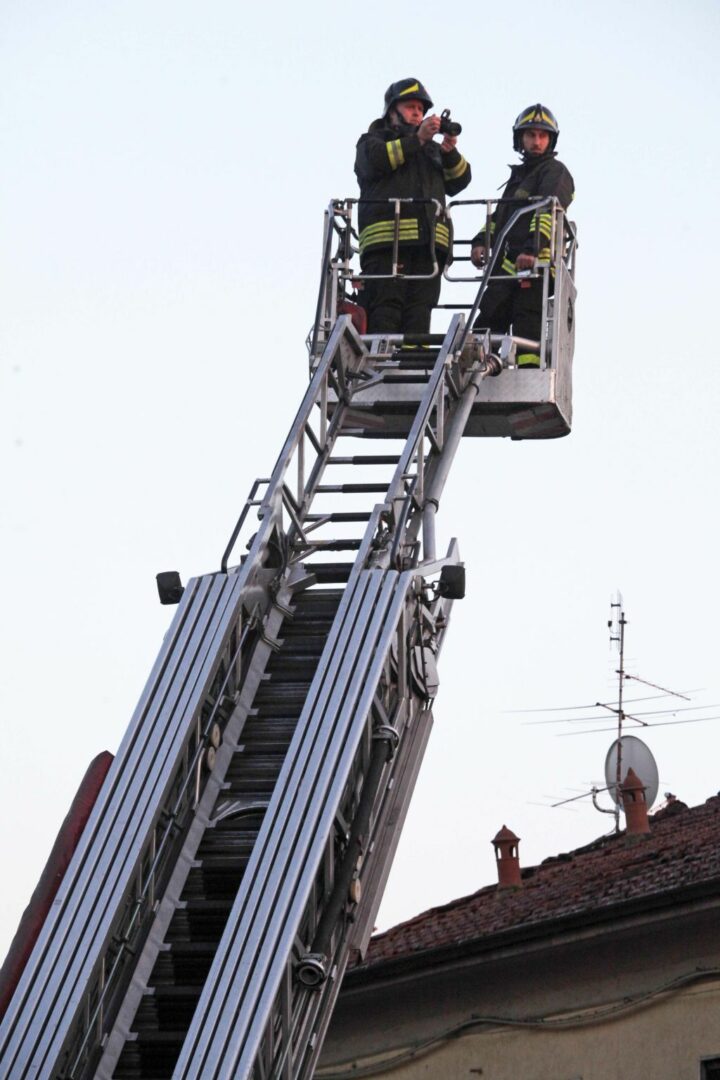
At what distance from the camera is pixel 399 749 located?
10016 millimetres

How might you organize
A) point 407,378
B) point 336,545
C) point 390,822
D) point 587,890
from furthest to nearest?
point 587,890 → point 407,378 → point 336,545 → point 390,822

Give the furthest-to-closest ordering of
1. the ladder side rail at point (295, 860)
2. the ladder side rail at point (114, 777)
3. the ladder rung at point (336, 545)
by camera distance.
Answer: the ladder rung at point (336, 545), the ladder side rail at point (114, 777), the ladder side rail at point (295, 860)

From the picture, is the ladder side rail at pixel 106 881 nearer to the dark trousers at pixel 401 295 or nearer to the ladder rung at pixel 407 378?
the ladder rung at pixel 407 378

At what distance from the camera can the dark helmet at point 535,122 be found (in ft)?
46.6

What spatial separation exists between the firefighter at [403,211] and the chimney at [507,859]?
189 inches

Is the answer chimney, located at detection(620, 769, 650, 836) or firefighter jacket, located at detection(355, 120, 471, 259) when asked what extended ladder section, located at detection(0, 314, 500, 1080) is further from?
chimney, located at detection(620, 769, 650, 836)

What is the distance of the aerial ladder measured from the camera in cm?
874

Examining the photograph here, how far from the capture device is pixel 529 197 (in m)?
13.6

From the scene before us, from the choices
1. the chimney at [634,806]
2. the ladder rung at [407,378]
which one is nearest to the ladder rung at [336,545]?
the ladder rung at [407,378]

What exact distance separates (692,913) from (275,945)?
183 inches

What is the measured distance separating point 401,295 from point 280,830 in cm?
519

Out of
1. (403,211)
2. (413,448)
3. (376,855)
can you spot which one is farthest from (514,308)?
(376,855)

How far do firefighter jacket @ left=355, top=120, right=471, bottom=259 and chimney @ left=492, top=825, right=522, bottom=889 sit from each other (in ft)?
17.1

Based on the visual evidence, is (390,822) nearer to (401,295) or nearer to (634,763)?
(401,295)
